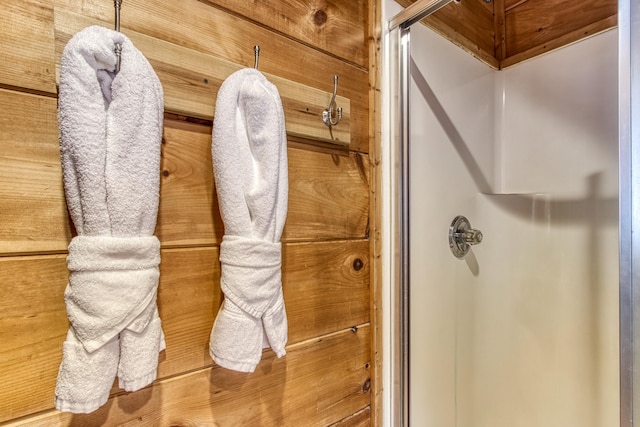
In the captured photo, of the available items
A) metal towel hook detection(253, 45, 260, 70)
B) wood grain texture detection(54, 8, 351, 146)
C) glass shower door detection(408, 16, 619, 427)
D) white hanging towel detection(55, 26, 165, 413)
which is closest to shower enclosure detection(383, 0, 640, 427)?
glass shower door detection(408, 16, 619, 427)

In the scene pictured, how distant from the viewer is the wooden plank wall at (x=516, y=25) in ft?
3.78

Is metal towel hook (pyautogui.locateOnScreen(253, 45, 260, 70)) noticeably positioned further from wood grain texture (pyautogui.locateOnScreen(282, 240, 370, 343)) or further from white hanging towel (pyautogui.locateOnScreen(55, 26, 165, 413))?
wood grain texture (pyautogui.locateOnScreen(282, 240, 370, 343))

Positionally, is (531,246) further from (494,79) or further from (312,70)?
(312,70)

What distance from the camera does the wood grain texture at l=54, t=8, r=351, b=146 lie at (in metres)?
0.54

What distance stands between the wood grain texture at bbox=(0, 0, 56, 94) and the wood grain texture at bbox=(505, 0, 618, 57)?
1528 millimetres

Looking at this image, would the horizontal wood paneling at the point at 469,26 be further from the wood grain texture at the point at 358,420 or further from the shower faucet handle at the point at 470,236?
the wood grain texture at the point at 358,420

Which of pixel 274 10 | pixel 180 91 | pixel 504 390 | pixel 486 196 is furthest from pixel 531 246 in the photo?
pixel 180 91

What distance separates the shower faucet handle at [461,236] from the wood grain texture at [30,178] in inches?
41.9

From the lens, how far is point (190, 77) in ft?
2.13

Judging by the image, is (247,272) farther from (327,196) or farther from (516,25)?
(516,25)

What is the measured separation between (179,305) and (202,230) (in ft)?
0.50

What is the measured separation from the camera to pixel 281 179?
674 millimetres

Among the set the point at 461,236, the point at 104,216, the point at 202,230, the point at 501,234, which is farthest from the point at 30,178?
the point at 501,234

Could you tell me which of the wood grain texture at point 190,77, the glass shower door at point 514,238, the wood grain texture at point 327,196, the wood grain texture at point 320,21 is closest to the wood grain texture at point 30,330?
the wood grain texture at point 190,77
